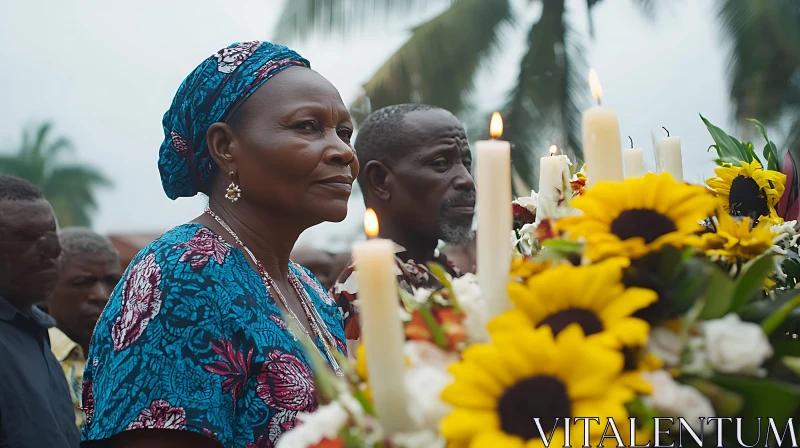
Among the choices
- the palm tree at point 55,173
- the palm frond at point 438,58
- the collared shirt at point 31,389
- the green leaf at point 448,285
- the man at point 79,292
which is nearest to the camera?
the green leaf at point 448,285

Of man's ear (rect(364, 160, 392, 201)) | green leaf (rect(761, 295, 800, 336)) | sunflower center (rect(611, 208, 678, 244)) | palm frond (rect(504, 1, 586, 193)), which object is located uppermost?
palm frond (rect(504, 1, 586, 193))

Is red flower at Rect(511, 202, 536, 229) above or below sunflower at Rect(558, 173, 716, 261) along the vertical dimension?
above

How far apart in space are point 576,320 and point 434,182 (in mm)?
2613

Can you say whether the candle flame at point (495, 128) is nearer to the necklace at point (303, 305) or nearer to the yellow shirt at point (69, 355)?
the necklace at point (303, 305)

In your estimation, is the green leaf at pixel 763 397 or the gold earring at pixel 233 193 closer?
the green leaf at pixel 763 397

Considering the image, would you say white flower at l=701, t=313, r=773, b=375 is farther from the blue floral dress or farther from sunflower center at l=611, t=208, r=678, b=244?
the blue floral dress

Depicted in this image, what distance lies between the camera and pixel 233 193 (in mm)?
2602

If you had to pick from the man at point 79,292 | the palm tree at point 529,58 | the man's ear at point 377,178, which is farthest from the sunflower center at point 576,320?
the palm tree at point 529,58

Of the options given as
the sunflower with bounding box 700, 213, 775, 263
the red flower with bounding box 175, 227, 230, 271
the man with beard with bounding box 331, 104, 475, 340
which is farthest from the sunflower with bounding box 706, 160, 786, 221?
the man with beard with bounding box 331, 104, 475, 340

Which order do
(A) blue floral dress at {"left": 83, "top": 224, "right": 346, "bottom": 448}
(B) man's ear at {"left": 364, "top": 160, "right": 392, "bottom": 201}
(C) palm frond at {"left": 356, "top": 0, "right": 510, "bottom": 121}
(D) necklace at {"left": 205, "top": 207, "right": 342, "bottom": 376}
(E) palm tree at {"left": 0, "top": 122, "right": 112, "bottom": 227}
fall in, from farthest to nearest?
(E) palm tree at {"left": 0, "top": 122, "right": 112, "bottom": 227} < (C) palm frond at {"left": 356, "top": 0, "right": 510, "bottom": 121} < (B) man's ear at {"left": 364, "top": 160, "right": 392, "bottom": 201} < (D) necklace at {"left": 205, "top": 207, "right": 342, "bottom": 376} < (A) blue floral dress at {"left": 83, "top": 224, "right": 346, "bottom": 448}

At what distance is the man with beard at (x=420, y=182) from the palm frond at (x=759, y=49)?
12.7 m

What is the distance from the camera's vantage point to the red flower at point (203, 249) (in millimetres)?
2305

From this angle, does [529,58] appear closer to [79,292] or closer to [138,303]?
[79,292]

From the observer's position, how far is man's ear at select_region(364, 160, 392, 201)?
3746 mm
